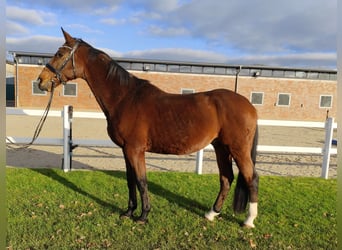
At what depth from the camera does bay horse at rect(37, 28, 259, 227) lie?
10.5 ft

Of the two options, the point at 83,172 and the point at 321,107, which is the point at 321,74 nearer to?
the point at 321,107

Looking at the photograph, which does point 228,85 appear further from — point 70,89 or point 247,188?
point 247,188

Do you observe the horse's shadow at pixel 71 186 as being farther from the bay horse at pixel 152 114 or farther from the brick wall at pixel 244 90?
the brick wall at pixel 244 90

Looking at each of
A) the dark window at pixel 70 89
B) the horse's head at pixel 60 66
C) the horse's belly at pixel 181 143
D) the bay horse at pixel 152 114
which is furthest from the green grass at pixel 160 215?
the dark window at pixel 70 89

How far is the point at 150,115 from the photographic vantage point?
3219 millimetres

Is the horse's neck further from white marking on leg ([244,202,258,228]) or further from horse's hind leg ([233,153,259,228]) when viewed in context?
white marking on leg ([244,202,258,228])

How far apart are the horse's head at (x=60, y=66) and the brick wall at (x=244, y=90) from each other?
2098 centimetres

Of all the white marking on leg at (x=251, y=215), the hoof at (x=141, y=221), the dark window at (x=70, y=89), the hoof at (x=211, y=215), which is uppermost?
the dark window at (x=70, y=89)

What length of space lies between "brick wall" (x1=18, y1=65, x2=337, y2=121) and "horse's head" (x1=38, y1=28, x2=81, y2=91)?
20982mm

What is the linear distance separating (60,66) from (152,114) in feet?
4.21

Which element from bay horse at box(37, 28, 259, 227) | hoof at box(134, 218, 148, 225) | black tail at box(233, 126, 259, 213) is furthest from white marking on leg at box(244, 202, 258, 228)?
hoof at box(134, 218, 148, 225)

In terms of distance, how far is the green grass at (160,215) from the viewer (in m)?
2.99

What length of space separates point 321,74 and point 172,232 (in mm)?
26673

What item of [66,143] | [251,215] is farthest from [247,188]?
[66,143]
